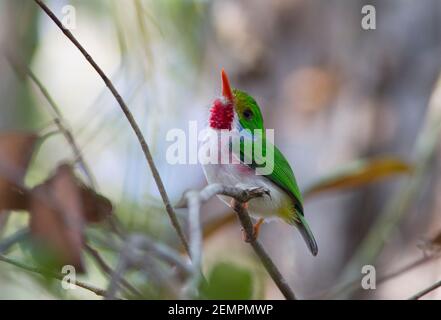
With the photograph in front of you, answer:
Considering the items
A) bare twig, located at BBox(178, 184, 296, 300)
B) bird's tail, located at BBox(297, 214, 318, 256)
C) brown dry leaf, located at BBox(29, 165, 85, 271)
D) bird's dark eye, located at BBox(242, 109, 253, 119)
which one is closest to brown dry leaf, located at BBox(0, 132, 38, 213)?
brown dry leaf, located at BBox(29, 165, 85, 271)

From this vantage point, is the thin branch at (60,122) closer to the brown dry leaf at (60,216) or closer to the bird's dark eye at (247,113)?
the brown dry leaf at (60,216)

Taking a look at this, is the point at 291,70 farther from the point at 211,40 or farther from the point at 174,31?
the point at 174,31

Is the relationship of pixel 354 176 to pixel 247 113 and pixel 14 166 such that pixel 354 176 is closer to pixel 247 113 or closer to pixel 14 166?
pixel 247 113

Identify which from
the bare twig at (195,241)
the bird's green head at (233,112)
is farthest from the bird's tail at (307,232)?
the bare twig at (195,241)

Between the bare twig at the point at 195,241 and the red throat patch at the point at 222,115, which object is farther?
the red throat patch at the point at 222,115

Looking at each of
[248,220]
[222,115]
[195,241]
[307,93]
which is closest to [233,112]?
[222,115]

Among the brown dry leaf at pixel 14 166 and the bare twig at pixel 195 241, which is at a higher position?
the brown dry leaf at pixel 14 166
